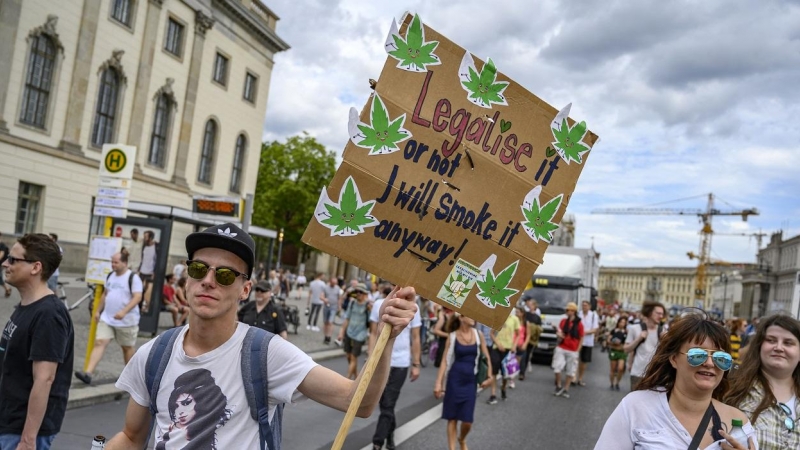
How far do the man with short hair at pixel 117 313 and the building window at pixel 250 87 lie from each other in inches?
1361

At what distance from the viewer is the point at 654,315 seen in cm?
1038

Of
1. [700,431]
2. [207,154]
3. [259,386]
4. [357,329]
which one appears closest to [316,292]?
[357,329]

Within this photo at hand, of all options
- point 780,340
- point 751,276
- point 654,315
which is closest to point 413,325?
point 654,315

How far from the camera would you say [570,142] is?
11.1 ft

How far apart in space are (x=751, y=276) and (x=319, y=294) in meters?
123

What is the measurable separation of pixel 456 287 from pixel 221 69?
39.7m

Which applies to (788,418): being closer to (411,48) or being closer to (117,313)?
(411,48)

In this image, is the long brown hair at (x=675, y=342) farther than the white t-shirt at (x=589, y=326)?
No

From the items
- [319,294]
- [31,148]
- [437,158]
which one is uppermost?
[31,148]

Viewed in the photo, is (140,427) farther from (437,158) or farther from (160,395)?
(437,158)

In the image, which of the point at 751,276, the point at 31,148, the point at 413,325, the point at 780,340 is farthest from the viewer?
the point at 751,276

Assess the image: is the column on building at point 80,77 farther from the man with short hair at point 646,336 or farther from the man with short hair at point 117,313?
the man with short hair at point 646,336

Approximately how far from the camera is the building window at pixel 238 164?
43969mm

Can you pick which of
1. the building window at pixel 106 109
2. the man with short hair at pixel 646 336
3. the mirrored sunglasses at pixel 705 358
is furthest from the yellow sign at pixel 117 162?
the building window at pixel 106 109
